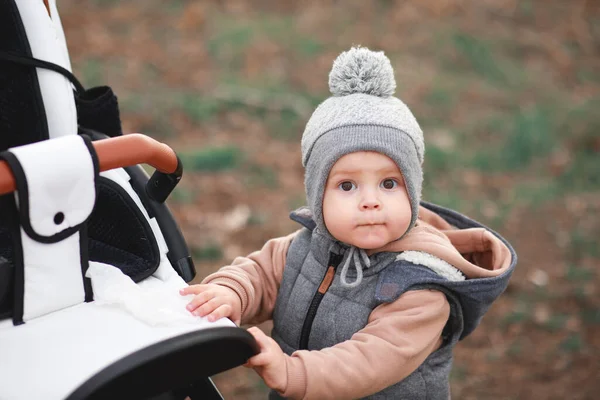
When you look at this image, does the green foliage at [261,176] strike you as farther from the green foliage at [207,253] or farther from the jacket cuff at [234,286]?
the jacket cuff at [234,286]

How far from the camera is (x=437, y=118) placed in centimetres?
585

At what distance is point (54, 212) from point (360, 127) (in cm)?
69

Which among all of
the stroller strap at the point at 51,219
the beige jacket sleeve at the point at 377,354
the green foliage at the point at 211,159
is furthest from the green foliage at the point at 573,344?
the stroller strap at the point at 51,219

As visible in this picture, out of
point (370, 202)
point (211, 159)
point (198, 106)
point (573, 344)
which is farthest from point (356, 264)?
point (198, 106)

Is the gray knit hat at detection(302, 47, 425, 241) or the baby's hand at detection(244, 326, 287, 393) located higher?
the gray knit hat at detection(302, 47, 425, 241)

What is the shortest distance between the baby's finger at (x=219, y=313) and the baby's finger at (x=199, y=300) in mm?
36

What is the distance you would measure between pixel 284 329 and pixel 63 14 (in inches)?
228

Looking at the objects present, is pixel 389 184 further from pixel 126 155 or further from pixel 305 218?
pixel 126 155

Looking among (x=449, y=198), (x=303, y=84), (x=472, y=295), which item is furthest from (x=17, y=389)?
(x=303, y=84)

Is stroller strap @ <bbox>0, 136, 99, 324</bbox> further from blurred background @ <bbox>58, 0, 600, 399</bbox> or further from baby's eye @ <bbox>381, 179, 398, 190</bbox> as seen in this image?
blurred background @ <bbox>58, 0, 600, 399</bbox>

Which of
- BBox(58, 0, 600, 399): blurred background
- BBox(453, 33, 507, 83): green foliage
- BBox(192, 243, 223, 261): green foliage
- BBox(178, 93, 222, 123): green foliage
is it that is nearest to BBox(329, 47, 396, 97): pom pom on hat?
BBox(58, 0, 600, 399): blurred background

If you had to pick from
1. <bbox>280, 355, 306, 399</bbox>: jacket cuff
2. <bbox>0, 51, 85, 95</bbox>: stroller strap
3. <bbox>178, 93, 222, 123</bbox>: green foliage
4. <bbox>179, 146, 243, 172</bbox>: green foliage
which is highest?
<bbox>0, 51, 85, 95</bbox>: stroller strap

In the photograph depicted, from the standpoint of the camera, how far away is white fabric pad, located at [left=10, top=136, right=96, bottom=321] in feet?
4.00

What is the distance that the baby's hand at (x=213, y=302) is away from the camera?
4.48 ft
